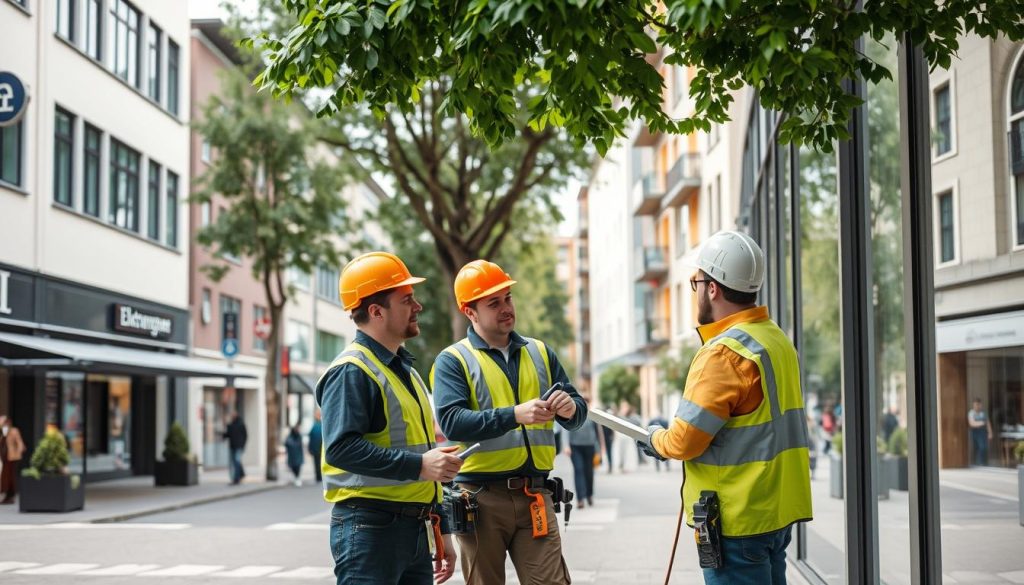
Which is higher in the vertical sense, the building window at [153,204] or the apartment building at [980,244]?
the building window at [153,204]

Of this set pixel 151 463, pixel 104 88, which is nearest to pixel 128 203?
pixel 104 88

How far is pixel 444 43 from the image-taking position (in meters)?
4.77

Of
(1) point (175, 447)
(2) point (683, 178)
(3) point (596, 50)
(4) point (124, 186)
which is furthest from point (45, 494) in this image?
(2) point (683, 178)

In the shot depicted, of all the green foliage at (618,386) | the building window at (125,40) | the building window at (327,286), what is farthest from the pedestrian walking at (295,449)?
the building window at (327,286)

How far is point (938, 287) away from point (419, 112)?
21.2 meters

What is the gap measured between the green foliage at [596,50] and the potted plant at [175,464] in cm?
2276

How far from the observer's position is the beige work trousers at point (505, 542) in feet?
17.5

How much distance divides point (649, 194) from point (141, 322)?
89.9ft

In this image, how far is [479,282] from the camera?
18.0 feet

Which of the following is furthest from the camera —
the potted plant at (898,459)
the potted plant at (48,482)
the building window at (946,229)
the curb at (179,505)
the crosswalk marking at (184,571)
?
the potted plant at (48,482)

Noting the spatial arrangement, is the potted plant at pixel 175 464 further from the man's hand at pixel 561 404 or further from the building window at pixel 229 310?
the man's hand at pixel 561 404

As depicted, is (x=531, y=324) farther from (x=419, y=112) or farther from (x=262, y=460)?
(x=419, y=112)

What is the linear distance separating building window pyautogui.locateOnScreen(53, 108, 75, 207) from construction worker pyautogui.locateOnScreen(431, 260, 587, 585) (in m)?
21.3

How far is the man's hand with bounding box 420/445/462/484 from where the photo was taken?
4.35m
